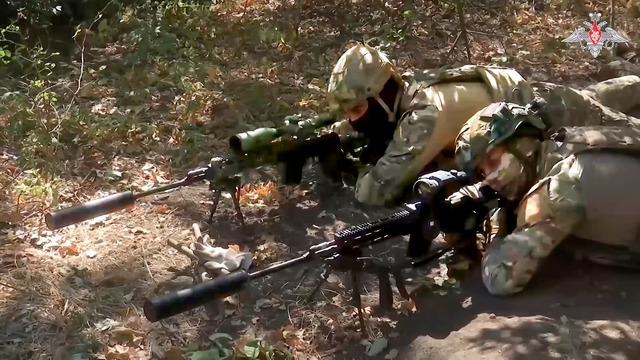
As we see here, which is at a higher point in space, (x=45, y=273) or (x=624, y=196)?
(x=624, y=196)

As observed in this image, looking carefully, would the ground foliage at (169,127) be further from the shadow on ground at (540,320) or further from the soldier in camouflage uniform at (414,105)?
the soldier in camouflage uniform at (414,105)

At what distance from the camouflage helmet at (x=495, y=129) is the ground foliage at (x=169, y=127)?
685mm

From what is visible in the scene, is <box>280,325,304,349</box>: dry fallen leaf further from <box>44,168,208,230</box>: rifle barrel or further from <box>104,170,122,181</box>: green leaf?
<box>104,170,122,181</box>: green leaf

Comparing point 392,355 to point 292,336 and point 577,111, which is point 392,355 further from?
point 577,111

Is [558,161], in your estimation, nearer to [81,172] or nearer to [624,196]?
[624,196]

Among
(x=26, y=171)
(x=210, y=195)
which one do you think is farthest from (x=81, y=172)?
(x=210, y=195)

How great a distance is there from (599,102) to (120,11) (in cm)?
Answer: 537

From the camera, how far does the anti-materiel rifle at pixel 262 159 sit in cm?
448

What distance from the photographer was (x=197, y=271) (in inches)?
174

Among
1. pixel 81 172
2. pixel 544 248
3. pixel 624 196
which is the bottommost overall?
pixel 81 172

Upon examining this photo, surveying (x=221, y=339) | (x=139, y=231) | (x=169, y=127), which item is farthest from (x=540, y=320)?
(x=169, y=127)
